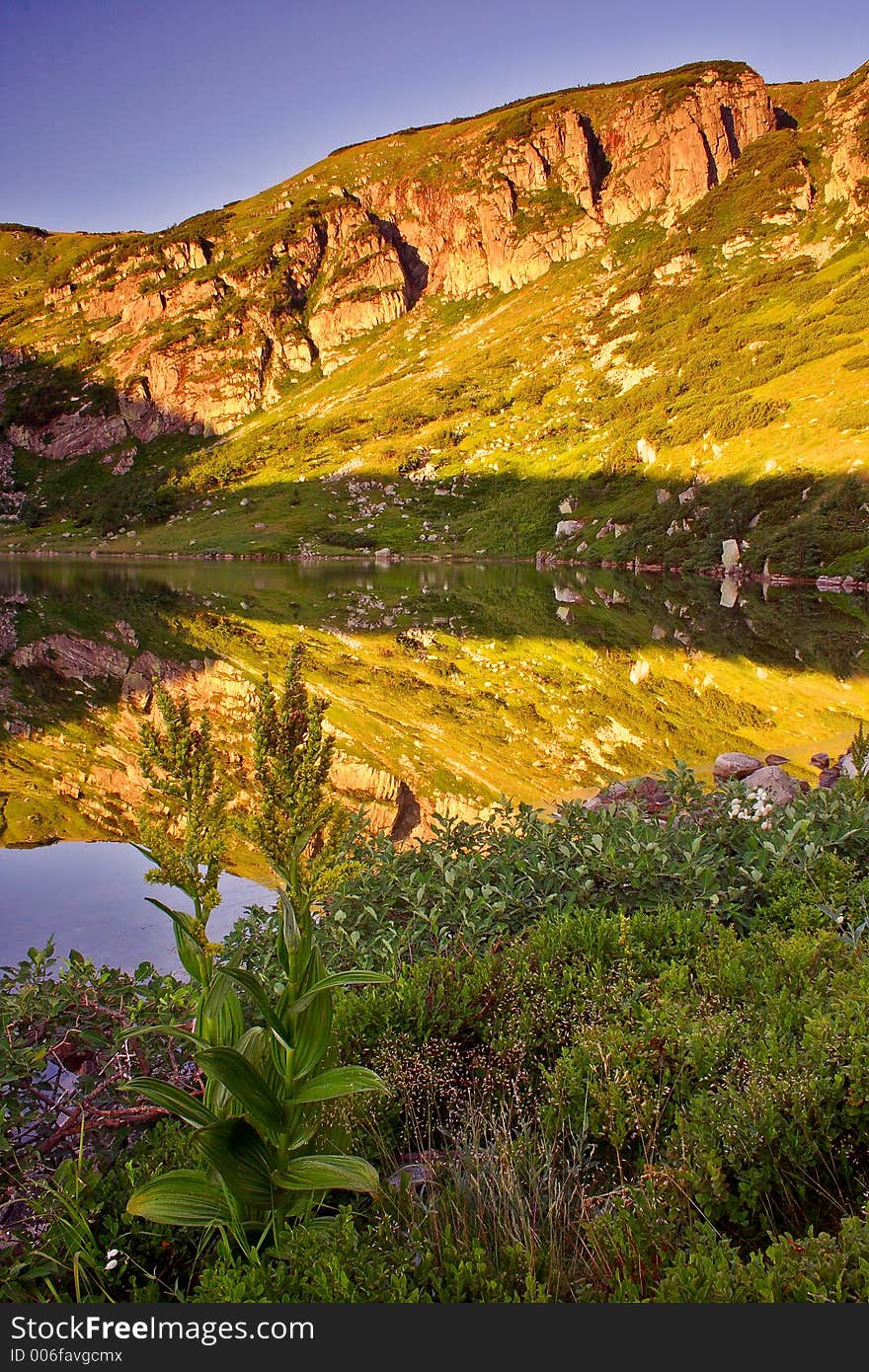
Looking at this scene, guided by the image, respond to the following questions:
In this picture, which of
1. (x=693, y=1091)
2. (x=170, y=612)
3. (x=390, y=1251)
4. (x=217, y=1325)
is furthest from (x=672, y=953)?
(x=170, y=612)

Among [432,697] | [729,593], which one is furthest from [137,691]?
[729,593]

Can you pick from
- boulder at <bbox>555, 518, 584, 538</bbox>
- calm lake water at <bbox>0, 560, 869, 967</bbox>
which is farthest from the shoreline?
calm lake water at <bbox>0, 560, 869, 967</bbox>

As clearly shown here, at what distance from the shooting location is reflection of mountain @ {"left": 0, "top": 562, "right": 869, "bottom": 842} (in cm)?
1661

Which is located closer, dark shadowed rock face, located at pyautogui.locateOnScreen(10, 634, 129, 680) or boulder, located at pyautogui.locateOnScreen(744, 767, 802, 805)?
boulder, located at pyautogui.locateOnScreen(744, 767, 802, 805)

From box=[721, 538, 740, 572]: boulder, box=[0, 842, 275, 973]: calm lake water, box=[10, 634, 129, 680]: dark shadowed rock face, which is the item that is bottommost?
box=[721, 538, 740, 572]: boulder

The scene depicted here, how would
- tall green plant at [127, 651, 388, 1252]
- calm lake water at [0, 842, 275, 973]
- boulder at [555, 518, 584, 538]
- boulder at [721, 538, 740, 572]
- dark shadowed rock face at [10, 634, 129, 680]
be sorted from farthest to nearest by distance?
boulder at [555, 518, 584, 538] → boulder at [721, 538, 740, 572] → dark shadowed rock face at [10, 634, 129, 680] → calm lake water at [0, 842, 275, 973] → tall green plant at [127, 651, 388, 1252]

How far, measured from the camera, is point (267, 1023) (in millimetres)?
3902

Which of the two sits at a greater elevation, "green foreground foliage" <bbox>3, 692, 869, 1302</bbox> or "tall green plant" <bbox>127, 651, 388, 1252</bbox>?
"tall green plant" <bbox>127, 651, 388, 1252</bbox>

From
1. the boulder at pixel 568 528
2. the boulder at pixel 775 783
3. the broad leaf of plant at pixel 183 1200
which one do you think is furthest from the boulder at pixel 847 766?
the boulder at pixel 568 528

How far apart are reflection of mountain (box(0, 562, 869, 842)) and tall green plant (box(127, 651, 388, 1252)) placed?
9.06m

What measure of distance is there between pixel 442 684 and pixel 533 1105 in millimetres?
22899

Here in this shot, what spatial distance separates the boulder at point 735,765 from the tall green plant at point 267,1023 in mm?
13830

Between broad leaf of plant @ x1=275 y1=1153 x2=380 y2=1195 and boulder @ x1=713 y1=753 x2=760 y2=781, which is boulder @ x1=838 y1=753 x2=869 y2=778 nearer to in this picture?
boulder @ x1=713 y1=753 x2=760 y2=781

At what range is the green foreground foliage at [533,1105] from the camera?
353cm
